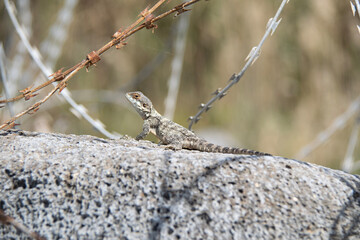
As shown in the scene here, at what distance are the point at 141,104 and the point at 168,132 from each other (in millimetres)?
689

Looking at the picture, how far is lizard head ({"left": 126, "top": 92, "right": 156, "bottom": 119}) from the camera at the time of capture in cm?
472

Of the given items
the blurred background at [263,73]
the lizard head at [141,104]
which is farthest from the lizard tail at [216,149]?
the blurred background at [263,73]

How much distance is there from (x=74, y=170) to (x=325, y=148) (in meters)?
5.29

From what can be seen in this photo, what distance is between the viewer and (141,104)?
15.7 feet

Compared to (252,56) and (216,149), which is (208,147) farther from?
(252,56)

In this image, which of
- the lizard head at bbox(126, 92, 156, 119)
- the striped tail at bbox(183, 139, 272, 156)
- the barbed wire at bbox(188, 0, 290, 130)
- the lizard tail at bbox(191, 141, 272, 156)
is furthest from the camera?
the lizard head at bbox(126, 92, 156, 119)

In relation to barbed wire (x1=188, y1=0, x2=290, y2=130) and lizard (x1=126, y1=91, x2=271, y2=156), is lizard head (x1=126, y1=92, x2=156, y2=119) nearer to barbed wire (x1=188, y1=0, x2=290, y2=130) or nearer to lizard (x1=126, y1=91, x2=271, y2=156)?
lizard (x1=126, y1=91, x2=271, y2=156)

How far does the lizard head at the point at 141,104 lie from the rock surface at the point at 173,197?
2448mm

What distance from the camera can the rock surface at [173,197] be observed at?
1.89 m

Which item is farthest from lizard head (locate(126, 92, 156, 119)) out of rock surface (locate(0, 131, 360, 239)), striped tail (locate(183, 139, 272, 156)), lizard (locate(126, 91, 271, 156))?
rock surface (locate(0, 131, 360, 239))

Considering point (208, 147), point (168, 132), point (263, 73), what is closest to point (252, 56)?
point (208, 147)

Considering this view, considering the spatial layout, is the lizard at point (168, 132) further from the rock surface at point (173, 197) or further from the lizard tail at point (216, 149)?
the rock surface at point (173, 197)

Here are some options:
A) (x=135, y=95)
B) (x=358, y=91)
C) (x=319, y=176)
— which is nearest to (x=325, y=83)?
(x=358, y=91)

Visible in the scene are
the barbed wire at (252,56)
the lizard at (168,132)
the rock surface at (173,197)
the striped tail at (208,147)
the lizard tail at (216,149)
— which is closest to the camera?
the rock surface at (173,197)
